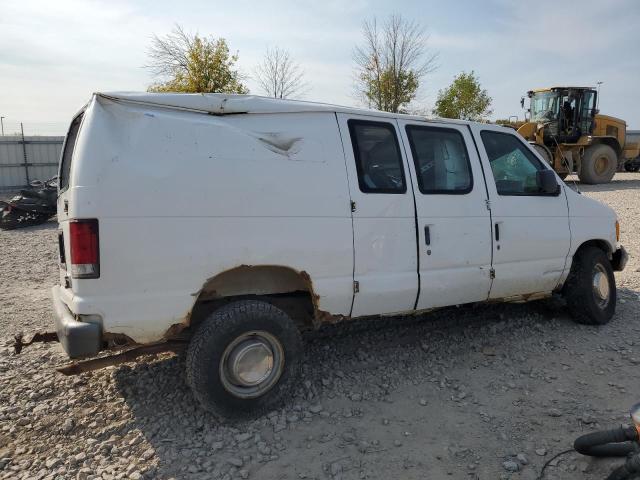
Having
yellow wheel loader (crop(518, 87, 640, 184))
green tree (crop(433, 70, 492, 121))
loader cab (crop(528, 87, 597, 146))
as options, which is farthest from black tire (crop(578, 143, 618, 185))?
green tree (crop(433, 70, 492, 121))

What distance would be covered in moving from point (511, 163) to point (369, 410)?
2728mm

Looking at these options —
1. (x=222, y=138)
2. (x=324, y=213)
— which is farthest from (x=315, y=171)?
(x=222, y=138)

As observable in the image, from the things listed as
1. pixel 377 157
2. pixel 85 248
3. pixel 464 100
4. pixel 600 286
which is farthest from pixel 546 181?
pixel 464 100

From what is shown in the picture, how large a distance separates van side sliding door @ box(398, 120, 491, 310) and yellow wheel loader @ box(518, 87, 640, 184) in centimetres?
1571

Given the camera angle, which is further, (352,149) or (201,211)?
(352,149)

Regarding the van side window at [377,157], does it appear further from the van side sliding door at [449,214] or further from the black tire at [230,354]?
the black tire at [230,354]

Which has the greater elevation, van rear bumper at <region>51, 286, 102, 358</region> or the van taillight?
the van taillight

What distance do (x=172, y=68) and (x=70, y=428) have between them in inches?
857

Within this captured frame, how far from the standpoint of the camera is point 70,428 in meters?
3.52

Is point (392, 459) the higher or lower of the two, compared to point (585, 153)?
lower

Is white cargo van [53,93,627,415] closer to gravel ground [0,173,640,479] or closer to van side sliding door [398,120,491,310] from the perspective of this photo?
van side sliding door [398,120,491,310]

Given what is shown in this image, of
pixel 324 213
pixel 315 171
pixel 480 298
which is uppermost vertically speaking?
pixel 315 171

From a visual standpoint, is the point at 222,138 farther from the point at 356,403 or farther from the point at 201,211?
the point at 356,403

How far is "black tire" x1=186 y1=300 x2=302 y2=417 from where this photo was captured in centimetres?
340
